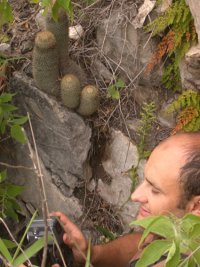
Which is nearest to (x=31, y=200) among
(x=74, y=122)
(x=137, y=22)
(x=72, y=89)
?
(x=74, y=122)

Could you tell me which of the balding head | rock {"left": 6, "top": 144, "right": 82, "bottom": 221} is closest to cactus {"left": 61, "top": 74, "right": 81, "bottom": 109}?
rock {"left": 6, "top": 144, "right": 82, "bottom": 221}

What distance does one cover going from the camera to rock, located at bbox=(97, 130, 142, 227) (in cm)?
407

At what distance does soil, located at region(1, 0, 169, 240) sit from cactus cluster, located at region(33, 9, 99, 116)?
0.20 metres

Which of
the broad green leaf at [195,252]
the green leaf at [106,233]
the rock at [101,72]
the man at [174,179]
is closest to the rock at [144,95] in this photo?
the rock at [101,72]

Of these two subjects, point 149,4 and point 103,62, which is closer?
point 149,4

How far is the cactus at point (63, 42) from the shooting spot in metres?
3.80

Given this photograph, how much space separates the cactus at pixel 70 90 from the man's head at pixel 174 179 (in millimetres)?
1654

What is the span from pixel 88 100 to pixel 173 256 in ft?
9.21

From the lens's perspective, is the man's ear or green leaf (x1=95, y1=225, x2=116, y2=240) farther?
green leaf (x1=95, y1=225, x2=116, y2=240)

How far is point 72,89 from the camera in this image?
3.82m

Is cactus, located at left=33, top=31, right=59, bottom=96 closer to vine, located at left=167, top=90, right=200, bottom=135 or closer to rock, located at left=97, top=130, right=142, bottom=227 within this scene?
rock, located at left=97, top=130, right=142, bottom=227

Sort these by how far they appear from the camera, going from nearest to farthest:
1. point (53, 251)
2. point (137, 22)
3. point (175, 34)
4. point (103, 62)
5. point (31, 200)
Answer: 1. point (53, 251)
2. point (175, 34)
3. point (137, 22)
4. point (103, 62)
5. point (31, 200)

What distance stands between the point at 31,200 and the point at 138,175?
966 millimetres

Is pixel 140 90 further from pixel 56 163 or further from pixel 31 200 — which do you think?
pixel 31 200
